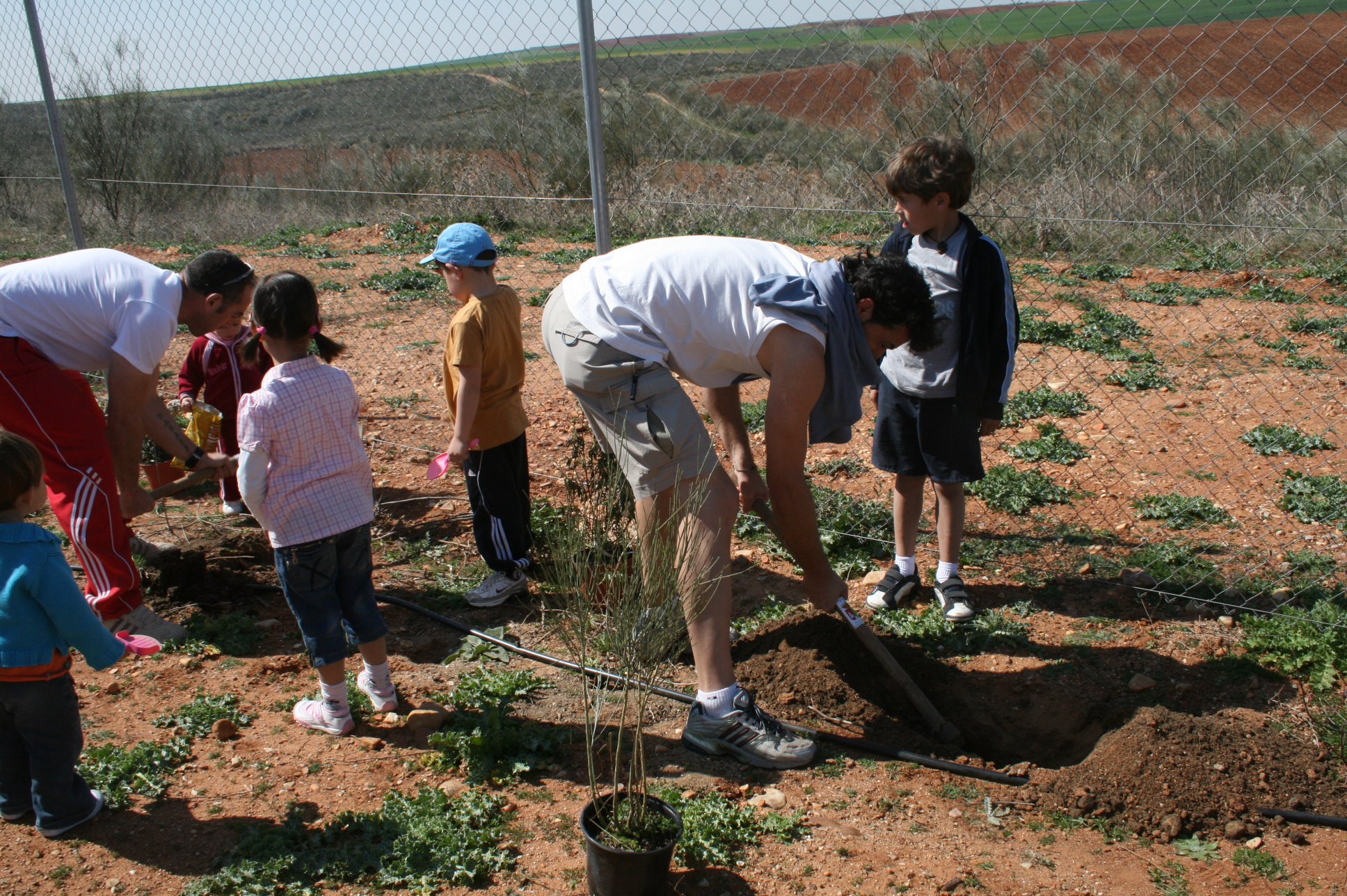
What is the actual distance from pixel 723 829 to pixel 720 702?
0.41 metres

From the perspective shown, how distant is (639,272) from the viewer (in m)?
2.74

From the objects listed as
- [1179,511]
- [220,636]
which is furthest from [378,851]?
[1179,511]

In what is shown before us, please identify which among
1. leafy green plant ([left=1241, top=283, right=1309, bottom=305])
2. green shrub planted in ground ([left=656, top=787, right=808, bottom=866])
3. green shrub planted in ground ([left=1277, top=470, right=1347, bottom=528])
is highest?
leafy green plant ([left=1241, top=283, right=1309, bottom=305])

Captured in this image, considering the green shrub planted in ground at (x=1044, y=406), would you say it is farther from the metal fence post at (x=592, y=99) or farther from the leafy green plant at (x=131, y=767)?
the leafy green plant at (x=131, y=767)

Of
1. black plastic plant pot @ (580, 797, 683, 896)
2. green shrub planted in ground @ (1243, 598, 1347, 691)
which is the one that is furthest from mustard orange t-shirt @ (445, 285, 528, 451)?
green shrub planted in ground @ (1243, 598, 1347, 691)

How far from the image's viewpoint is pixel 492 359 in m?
3.61

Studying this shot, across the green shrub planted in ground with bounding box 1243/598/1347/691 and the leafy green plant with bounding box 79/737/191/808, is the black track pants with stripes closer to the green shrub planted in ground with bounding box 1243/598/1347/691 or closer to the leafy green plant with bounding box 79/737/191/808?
the leafy green plant with bounding box 79/737/191/808

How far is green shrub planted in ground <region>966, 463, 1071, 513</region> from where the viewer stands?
4.54 metres

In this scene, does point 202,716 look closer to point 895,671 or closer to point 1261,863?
point 895,671

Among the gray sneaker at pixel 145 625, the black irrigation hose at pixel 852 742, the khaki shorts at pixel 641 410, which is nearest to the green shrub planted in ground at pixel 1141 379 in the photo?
the black irrigation hose at pixel 852 742

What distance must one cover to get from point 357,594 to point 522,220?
8.29m

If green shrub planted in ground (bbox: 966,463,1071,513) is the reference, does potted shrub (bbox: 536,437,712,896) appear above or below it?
above

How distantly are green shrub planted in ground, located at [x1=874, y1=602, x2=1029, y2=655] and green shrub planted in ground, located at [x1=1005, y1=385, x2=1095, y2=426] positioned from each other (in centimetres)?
218

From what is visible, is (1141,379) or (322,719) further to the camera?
(1141,379)
